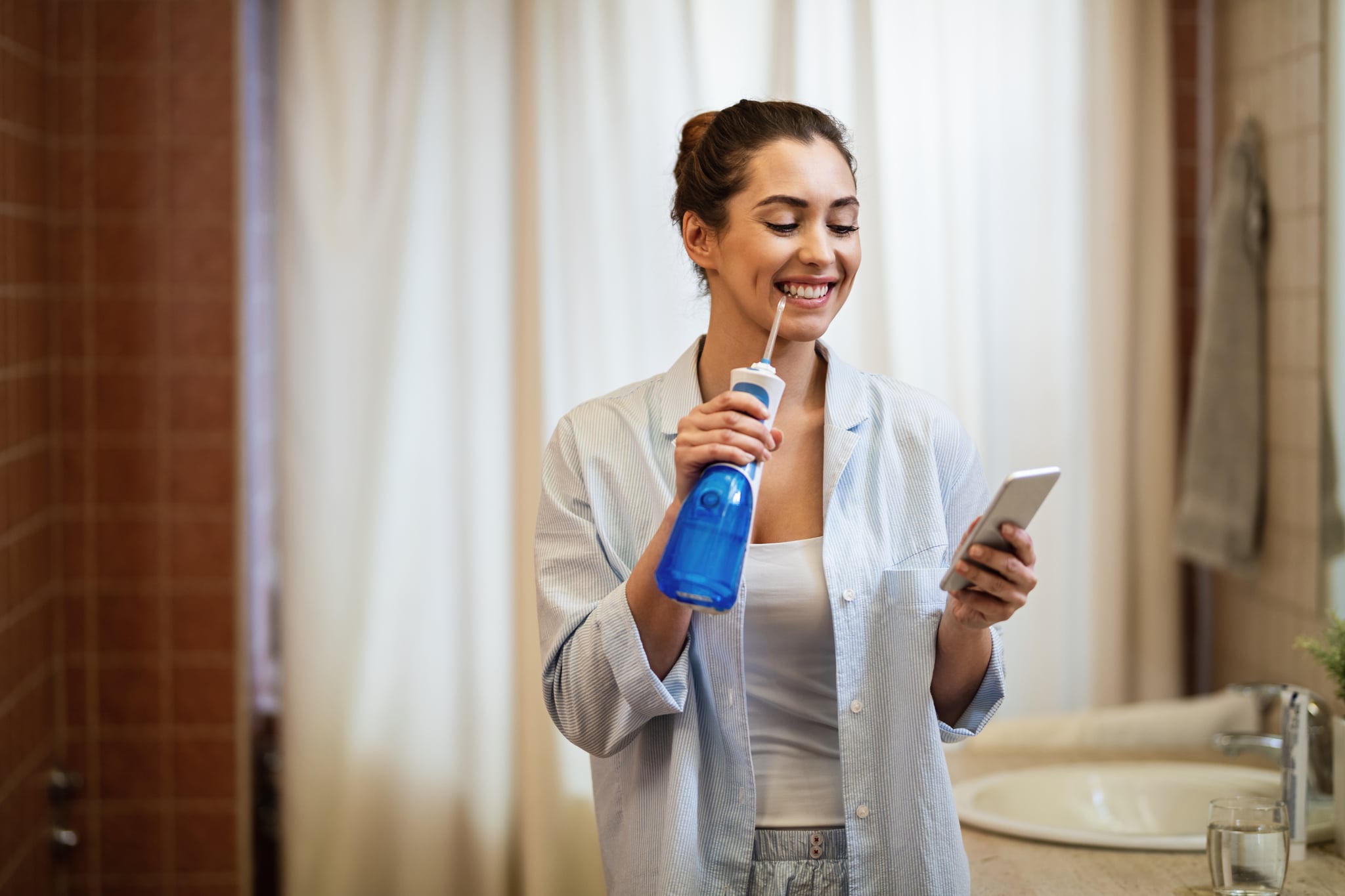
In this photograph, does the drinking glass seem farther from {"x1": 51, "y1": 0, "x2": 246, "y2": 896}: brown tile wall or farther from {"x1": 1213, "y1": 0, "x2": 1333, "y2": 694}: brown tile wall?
{"x1": 51, "y1": 0, "x2": 246, "y2": 896}: brown tile wall

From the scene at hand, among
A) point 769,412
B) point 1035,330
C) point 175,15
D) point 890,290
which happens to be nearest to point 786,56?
point 890,290

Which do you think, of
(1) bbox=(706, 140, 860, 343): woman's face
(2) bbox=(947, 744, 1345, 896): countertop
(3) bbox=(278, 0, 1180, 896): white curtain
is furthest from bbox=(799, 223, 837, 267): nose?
(3) bbox=(278, 0, 1180, 896): white curtain

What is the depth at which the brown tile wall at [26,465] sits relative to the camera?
6.98 ft

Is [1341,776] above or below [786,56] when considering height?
below

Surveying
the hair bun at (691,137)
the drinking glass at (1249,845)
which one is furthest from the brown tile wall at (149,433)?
the drinking glass at (1249,845)

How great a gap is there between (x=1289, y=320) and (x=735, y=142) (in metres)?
1.29

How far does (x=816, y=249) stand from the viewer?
1.26 m

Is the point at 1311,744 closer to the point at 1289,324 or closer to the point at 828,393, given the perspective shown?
the point at 1289,324

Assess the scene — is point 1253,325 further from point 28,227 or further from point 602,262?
point 28,227

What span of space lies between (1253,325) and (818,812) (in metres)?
1.40

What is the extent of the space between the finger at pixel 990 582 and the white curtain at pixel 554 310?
1219 millimetres

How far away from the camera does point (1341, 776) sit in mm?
1628

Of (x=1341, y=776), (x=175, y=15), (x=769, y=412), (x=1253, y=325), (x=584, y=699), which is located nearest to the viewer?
(x=769, y=412)

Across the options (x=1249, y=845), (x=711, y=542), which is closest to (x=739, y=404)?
(x=711, y=542)
